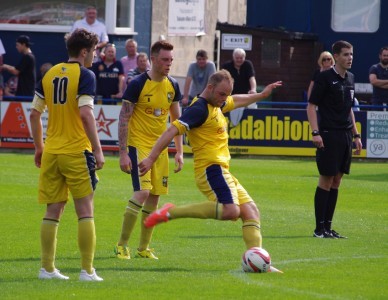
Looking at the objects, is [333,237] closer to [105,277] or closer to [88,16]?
[105,277]

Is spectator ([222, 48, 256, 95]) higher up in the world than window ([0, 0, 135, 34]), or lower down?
lower down

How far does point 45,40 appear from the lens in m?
28.4

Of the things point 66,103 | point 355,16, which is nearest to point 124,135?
point 66,103

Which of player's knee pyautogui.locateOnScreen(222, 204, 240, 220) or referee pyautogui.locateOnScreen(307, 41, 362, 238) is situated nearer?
player's knee pyautogui.locateOnScreen(222, 204, 240, 220)

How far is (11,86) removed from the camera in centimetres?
2678

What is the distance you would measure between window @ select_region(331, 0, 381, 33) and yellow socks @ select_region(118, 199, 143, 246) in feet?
63.9

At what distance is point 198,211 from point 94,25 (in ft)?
53.4

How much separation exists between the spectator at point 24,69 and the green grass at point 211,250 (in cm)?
566

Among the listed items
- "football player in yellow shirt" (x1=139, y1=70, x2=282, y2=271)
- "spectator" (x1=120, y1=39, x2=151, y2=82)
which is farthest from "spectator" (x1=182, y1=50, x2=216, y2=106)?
"football player in yellow shirt" (x1=139, y1=70, x2=282, y2=271)

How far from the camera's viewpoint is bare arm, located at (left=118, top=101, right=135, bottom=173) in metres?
11.2

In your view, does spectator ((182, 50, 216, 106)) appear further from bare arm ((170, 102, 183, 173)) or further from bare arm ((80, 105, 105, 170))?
→ bare arm ((80, 105, 105, 170))

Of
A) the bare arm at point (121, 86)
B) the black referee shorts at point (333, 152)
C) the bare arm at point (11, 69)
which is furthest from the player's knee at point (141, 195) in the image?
the bare arm at point (11, 69)

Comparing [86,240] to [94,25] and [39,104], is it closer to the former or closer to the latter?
[39,104]

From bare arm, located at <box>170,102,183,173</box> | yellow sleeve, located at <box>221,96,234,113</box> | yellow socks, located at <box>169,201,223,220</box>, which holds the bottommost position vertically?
yellow socks, located at <box>169,201,223,220</box>
